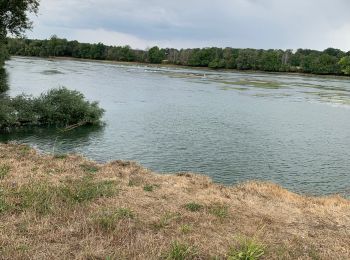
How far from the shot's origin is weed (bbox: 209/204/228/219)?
37.5 feet

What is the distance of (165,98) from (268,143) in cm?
2924

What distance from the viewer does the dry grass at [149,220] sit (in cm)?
820

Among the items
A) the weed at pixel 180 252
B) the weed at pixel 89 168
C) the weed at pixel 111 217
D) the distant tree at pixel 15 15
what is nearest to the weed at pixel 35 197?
the weed at pixel 111 217

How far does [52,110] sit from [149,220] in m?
26.8

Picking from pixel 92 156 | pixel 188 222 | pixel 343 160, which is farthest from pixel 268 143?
pixel 188 222

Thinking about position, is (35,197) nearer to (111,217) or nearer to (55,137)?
(111,217)

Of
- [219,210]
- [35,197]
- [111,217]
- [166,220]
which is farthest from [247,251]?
[35,197]

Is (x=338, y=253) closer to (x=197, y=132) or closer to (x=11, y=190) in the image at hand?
(x=11, y=190)

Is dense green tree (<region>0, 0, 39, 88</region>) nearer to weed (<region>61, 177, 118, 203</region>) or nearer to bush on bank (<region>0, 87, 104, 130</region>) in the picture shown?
bush on bank (<region>0, 87, 104, 130</region>)

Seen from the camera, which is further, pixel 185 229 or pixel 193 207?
pixel 193 207

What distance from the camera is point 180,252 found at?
798 centimetres

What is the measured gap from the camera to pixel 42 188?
37.4ft

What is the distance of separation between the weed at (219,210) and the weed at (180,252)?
320cm

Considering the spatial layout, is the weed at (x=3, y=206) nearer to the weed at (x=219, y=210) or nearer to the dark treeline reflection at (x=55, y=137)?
the weed at (x=219, y=210)
